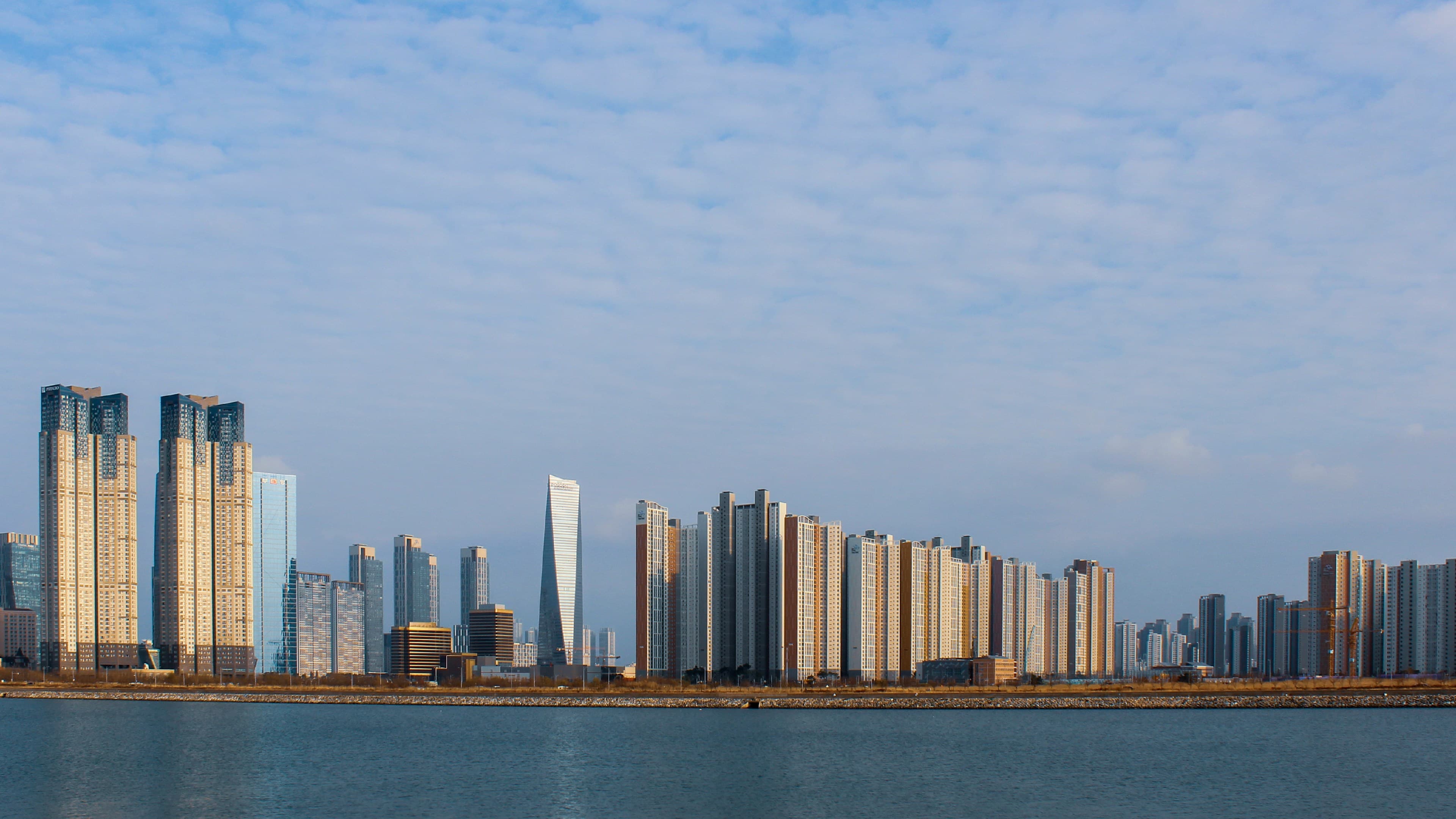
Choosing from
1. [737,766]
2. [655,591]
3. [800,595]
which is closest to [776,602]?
[800,595]

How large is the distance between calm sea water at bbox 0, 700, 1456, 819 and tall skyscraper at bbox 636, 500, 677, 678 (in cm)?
5625

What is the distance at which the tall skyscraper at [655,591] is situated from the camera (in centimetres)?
17250

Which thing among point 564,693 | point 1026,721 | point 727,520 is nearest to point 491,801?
point 1026,721

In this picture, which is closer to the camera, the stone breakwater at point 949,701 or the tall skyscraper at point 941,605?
the stone breakwater at point 949,701

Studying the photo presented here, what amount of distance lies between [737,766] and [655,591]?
340 ft

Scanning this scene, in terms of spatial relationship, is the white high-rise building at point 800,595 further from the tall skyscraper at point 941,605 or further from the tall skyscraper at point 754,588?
the tall skyscraper at point 941,605

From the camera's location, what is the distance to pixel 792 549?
517 ft

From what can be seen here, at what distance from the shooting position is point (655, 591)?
6870 inches

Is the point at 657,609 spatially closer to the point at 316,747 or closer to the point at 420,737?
the point at 420,737

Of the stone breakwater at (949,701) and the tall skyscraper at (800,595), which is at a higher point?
the tall skyscraper at (800,595)

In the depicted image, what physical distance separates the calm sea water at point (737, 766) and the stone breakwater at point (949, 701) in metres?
13.8

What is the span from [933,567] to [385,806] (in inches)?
5547

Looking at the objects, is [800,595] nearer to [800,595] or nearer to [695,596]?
[800,595]

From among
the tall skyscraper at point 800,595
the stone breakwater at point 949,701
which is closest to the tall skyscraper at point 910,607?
the tall skyscraper at point 800,595
